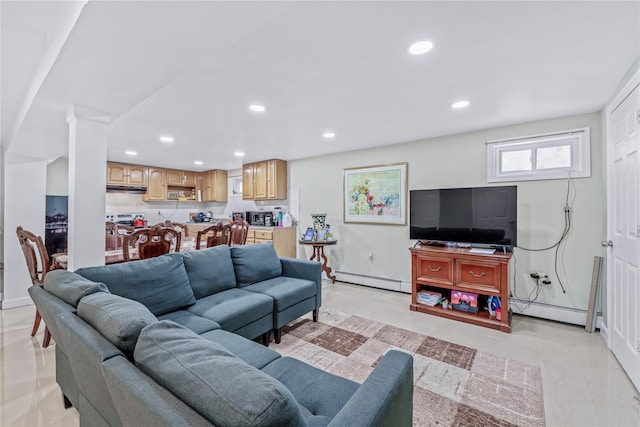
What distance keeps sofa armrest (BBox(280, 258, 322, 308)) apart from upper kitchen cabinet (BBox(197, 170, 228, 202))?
4103 millimetres

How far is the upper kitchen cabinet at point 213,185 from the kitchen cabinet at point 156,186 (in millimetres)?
838

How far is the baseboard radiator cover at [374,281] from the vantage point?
409 cm

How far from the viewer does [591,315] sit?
2.74m

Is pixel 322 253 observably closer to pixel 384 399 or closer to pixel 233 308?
pixel 233 308

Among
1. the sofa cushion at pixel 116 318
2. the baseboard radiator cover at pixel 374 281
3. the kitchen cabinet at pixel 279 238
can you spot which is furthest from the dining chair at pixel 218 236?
the baseboard radiator cover at pixel 374 281

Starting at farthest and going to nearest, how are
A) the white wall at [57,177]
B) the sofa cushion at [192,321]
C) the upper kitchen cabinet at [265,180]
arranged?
the upper kitchen cabinet at [265,180], the white wall at [57,177], the sofa cushion at [192,321]

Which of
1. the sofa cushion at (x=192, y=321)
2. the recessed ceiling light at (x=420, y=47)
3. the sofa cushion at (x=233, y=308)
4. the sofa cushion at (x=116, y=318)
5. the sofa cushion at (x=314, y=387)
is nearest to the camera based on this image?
the sofa cushion at (x=116, y=318)

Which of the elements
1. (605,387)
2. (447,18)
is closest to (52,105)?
(447,18)

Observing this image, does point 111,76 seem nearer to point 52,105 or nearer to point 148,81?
point 148,81

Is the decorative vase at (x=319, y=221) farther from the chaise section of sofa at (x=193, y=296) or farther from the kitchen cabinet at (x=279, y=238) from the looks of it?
the chaise section of sofa at (x=193, y=296)

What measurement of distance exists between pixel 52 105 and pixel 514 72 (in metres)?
3.52

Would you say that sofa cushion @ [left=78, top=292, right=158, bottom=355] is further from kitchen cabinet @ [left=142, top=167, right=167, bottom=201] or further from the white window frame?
kitchen cabinet @ [left=142, top=167, right=167, bottom=201]

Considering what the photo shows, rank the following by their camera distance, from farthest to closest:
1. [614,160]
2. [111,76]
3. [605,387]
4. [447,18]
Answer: [614,160] → [605,387] → [111,76] → [447,18]

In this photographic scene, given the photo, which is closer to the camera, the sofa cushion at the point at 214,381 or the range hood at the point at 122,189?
the sofa cushion at the point at 214,381
